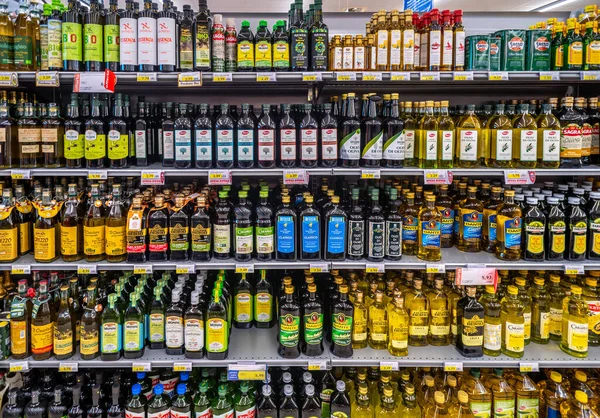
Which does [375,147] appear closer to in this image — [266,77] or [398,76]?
[398,76]

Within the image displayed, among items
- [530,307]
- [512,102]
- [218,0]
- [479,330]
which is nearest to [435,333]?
[479,330]

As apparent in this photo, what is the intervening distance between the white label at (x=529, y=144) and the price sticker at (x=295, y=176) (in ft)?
4.19

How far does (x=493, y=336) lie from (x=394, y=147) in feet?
4.01

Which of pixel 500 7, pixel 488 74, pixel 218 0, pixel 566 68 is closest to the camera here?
pixel 488 74

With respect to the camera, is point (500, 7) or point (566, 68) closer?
point (566, 68)

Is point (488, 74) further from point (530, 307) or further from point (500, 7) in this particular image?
point (500, 7)

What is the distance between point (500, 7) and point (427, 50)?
2611 mm

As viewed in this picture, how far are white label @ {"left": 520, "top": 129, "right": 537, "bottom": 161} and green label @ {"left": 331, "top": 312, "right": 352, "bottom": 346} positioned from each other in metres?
1.39

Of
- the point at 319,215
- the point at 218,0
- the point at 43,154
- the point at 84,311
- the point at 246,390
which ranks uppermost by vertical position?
the point at 218,0

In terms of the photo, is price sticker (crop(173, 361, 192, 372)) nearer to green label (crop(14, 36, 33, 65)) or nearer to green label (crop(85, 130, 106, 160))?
green label (crop(85, 130, 106, 160))

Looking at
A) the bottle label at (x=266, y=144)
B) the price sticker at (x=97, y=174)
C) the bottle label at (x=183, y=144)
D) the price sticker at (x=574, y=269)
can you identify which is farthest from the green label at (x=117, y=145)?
the price sticker at (x=574, y=269)

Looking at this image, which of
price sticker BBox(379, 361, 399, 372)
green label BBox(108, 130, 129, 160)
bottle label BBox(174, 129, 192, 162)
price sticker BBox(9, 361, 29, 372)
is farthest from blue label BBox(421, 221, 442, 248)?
price sticker BBox(9, 361, 29, 372)

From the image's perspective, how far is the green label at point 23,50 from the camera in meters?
2.27

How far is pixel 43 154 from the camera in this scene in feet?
7.63
